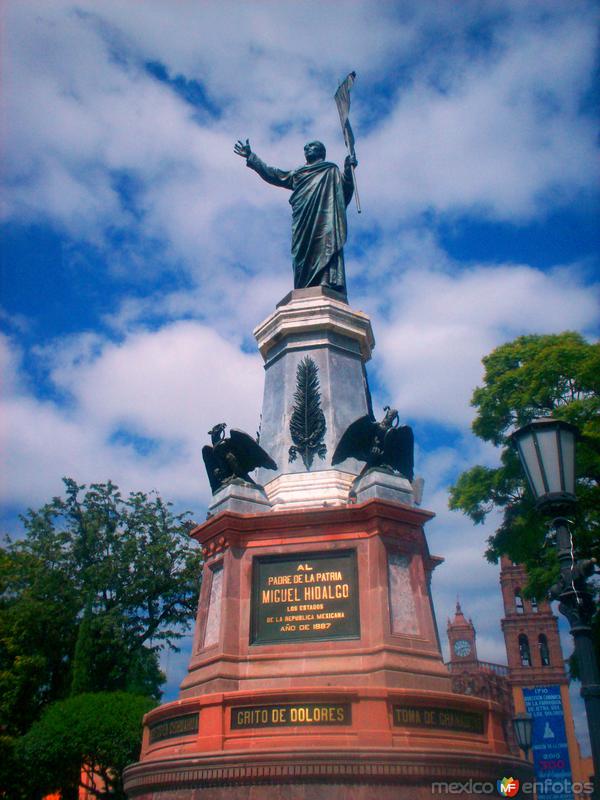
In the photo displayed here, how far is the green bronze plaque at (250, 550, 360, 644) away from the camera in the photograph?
31.3ft

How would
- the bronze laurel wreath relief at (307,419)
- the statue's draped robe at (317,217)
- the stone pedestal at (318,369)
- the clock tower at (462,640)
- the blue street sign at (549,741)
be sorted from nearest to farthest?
the stone pedestal at (318,369) → the bronze laurel wreath relief at (307,419) → the statue's draped robe at (317,217) → the blue street sign at (549,741) → the clock tower at (462,640)

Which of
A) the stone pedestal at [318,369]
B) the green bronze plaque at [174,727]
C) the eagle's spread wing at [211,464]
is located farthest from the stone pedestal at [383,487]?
the green bronze plaque at [174,727]

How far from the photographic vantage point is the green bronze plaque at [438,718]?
8.23 m

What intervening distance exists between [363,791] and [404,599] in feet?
8.98

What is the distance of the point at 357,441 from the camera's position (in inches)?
453

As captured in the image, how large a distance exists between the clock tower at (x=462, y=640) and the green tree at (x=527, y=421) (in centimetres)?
9166

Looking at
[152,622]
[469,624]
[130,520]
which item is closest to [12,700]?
[152,622]

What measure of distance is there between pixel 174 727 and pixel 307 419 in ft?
17.4

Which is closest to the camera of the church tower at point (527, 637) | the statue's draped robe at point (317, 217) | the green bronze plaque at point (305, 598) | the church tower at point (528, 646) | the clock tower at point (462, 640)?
the green bronze plaque at point (305, 598)

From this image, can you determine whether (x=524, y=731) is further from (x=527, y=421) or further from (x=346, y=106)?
(x=346, y=106)

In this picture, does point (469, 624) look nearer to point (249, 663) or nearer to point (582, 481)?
point (582, 481)

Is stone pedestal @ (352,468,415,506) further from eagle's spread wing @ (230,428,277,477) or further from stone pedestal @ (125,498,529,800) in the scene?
eagle's spread wing @ (230,428,277,477)

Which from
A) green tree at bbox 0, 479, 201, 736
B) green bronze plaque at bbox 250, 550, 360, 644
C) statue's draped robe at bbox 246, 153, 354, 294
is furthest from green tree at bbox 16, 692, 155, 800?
statue's draped robe at bbox 246, 153, 354, 294

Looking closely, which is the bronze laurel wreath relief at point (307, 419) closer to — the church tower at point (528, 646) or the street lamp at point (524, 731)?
the street lamp at point (524, 731)
